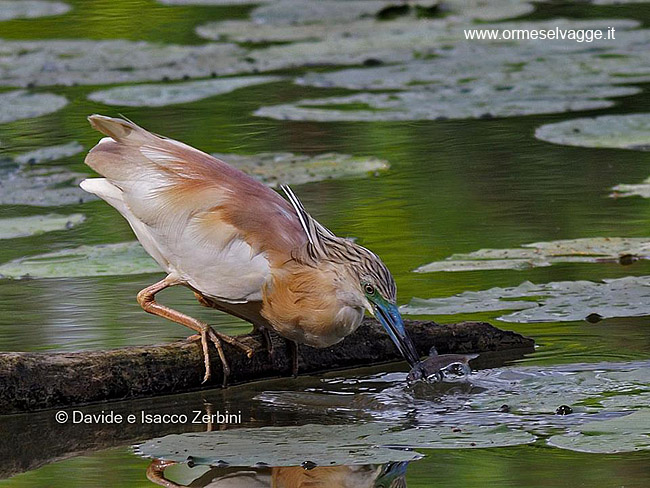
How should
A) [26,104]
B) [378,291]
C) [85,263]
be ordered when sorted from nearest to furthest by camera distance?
[378,291] → [85,263] → [26,104]

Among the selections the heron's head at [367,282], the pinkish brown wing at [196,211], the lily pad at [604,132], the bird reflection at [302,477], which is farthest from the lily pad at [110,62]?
the bird reflection at [302,477]

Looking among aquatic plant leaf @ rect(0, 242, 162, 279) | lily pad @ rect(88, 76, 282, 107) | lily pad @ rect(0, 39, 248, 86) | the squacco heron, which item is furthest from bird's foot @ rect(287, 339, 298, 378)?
lily pad @ rect(0, 39, 248, 86)

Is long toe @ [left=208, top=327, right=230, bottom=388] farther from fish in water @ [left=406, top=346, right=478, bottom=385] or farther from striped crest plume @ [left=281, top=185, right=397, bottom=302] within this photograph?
fish in water @ [left=406, top=346, right=478, bottom=385]

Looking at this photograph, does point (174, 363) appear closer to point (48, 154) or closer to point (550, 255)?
point (550, 255)

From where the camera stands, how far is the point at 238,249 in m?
4.78

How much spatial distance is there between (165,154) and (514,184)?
336 cm

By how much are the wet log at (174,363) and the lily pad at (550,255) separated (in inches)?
34.2

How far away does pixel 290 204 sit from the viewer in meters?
5.14

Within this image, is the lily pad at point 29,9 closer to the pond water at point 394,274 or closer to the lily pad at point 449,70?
the lily pad at point 449,70

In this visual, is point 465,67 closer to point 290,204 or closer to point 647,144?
point 647,144

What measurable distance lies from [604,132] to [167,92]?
388cm

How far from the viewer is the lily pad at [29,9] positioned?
54.8 feet

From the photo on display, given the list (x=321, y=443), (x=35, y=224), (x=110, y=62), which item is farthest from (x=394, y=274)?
(x=110, y=62)

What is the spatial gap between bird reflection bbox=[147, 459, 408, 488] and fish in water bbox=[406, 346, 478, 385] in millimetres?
798
